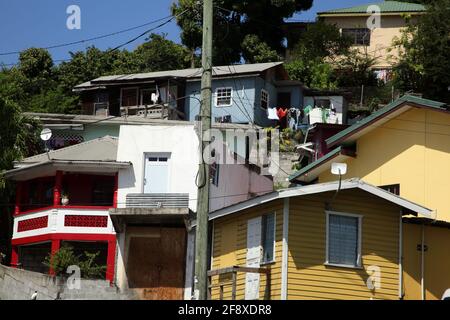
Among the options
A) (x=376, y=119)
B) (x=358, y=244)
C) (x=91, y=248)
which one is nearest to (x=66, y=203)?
(x=91, y=248)

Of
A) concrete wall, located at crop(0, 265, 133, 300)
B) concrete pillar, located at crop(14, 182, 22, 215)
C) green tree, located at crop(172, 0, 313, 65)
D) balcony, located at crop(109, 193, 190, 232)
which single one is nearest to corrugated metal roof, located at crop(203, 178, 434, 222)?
balcony, located at crop(109, 193, 190, 232)

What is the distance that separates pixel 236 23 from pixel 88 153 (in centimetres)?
2914

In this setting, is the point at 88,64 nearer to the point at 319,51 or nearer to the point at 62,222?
the point at 319,51

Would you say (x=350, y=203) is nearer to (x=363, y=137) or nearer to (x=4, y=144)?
(x=363, y=137)

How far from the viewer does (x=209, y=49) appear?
848 inches

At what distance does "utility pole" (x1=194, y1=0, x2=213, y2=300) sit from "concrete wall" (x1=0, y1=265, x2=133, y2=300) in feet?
42.0

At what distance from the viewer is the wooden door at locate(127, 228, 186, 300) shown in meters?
34.2

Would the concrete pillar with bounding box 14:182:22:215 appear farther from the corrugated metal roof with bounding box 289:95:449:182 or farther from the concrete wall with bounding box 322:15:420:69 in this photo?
the concrete wall with bounding box 322:15:420:69

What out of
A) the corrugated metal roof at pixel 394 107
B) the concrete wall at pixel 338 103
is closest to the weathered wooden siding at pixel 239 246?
the corrugated metal roof at pixel 394 107

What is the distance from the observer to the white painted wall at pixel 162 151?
35.4 metres

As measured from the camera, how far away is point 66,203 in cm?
3694

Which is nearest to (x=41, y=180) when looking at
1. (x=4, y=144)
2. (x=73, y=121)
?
(x=4, y=144)
